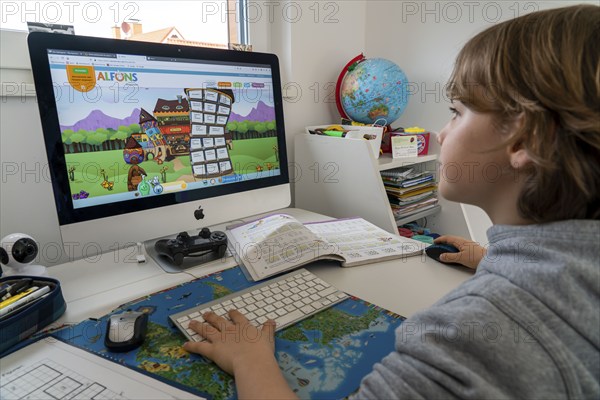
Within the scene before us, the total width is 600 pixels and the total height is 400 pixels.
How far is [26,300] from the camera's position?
0.61 metres

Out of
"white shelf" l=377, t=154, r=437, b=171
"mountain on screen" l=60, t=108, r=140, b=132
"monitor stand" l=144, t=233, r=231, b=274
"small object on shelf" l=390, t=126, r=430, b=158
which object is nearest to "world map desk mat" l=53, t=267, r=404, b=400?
"monitor stand" l=144, t=233, r=231, b=274

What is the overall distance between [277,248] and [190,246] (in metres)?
0.19

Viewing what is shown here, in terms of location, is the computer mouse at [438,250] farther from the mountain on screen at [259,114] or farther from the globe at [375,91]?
the globe at [375,91]

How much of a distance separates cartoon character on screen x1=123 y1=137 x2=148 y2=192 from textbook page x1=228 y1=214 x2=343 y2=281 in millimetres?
260

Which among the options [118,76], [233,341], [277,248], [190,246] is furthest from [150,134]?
[233,341]

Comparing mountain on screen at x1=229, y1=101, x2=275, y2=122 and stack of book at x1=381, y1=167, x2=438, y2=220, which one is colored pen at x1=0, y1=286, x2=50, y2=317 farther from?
stack of book at x1=381, y1=167, x2=438, y2=220

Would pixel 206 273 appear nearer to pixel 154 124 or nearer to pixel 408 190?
pixel 154 124

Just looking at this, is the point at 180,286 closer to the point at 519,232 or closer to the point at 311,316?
the point at 311,316

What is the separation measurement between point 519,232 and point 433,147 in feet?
3.49

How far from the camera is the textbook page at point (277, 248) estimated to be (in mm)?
822

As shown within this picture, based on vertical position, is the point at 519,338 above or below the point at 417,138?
below

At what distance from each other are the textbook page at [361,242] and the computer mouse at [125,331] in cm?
43

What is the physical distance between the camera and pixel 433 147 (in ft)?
4.89

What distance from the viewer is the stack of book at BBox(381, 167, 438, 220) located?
4.41 ft
